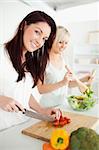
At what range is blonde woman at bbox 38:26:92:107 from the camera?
90 cm

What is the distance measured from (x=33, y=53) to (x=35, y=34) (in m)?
0.08

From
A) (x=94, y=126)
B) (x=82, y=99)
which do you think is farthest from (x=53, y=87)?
(x=94, y=126)

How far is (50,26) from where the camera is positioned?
812mm

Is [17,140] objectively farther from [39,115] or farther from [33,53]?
[33,53]

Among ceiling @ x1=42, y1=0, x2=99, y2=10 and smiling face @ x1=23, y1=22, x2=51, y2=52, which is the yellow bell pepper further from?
ceiling @ x1=42, y1=0, x2=99, y2=10

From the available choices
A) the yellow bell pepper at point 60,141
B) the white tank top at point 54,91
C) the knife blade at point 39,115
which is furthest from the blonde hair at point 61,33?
the yellow bell pepper at point 60,141

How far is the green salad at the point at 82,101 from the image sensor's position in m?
0.95

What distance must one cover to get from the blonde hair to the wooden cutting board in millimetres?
333

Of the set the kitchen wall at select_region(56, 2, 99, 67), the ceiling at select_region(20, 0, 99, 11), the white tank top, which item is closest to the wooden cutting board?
the white tank top

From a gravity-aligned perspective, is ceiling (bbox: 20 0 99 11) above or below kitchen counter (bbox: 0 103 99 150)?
above

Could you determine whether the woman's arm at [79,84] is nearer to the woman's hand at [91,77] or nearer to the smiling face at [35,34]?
the woman's hand at [91,77]

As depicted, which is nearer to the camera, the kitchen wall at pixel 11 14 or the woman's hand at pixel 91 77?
the kitchen wall at pixel 11 14

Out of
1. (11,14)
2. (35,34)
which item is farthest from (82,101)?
(11,14)

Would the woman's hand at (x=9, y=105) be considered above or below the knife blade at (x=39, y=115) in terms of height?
above
